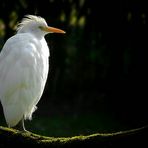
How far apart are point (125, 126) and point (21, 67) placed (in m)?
4.37

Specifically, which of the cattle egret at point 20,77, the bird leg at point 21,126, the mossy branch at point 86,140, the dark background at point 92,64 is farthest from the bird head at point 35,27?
the mossy branch at point 86,140

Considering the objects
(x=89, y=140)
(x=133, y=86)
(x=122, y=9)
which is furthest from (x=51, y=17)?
(x=89, y=140)

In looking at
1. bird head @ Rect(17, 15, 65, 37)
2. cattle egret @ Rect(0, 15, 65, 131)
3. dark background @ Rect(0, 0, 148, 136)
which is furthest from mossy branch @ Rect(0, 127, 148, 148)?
dark background @ Rect(0, 0, 148, 136)

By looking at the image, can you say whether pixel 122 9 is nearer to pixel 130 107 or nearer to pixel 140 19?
pixel 140 19

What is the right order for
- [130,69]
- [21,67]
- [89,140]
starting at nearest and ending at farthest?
[89,140] < [21,67] < [130,69]

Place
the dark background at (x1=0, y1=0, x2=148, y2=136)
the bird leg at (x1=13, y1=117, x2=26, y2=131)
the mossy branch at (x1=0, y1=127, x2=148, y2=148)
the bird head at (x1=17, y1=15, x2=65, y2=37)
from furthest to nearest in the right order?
the dark background at (x1=0, y1=0, x2=148, y2=136), the bird head at (x1=17, y1=15, x2=65, y2=37), the bird leg at (x1=13, y1=117, x2=26, y2=131), the mossy branch at (x1=0, y1=127, x2=148, y2=148)

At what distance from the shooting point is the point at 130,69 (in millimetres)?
8766

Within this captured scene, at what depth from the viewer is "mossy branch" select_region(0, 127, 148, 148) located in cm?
341

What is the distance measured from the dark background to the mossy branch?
4014 millimetres

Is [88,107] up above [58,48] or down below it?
below

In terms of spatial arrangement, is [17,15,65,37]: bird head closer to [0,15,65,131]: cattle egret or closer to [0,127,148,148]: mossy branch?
[0,15,65,131]: cattle egret

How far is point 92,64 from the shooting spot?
10781 millimetres

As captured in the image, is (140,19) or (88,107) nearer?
(140,19)

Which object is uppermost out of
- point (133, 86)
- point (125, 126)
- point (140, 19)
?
point (140, 19)
